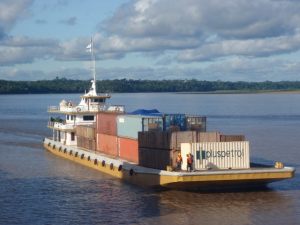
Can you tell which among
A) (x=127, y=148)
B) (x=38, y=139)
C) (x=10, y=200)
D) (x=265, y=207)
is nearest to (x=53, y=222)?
(x=10, y=200)

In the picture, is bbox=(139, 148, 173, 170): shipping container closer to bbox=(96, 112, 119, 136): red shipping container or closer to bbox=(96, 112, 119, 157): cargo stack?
bbox=(96, 112, 119, 157): cargo stack

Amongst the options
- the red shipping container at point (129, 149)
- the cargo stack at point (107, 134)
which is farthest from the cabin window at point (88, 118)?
the red shipping container at point (129, 149)

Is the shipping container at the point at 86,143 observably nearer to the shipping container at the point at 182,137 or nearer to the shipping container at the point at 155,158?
the shipping container at the point at 155,158

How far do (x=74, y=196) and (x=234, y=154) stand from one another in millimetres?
8507

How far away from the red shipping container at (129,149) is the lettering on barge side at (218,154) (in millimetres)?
6165

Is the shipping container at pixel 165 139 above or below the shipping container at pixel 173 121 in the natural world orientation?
below

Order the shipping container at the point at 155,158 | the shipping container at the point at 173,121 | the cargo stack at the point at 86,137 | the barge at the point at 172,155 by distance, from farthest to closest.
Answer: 1. the cargo stack at the point at 86,137
2. the shipping container at the point at 173,121
3. the shipping container at the point at 155,158
4. the barge at the point at 172,155

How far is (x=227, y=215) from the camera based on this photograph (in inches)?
1044

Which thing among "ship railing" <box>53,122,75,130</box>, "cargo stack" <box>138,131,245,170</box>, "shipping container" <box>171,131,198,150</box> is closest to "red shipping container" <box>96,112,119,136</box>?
"cargo stack" <box>138,131,245,170</box>

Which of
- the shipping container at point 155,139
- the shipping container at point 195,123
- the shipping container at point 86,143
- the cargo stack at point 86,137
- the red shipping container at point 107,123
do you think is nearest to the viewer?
the shipping container at point 155,139

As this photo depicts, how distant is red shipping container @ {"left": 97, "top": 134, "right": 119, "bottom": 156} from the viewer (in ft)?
132

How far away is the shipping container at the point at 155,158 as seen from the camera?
32.1 metres

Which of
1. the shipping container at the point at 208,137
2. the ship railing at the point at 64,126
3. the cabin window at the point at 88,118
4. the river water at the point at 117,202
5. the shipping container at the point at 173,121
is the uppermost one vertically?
the shipping container at the point at 173,121

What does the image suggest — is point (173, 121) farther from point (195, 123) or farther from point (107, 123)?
point (107, 123)
